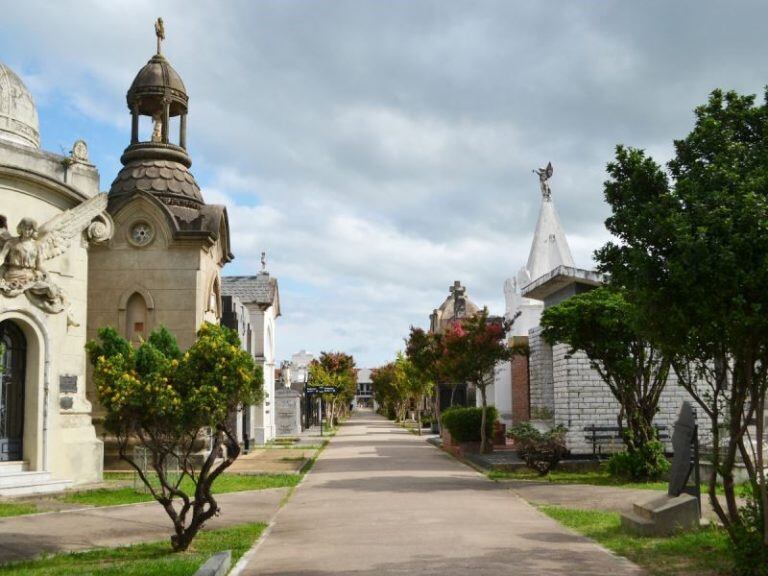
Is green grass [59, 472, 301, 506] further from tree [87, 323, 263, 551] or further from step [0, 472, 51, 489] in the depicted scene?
tree [87, 323, 263, 551]

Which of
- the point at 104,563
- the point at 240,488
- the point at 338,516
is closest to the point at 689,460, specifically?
the point at 338,516

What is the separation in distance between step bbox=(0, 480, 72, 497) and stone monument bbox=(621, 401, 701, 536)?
34.9 feet

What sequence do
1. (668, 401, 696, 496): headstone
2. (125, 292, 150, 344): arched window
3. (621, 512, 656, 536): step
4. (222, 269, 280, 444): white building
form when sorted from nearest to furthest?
(621, 512, 656, 536): step < (668, 401, 696, 496): headstone < (125, 292, 150, 344): arched window < (222, 269, 280, 444): white building

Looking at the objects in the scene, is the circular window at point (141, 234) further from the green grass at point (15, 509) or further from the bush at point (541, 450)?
the bush at point (541, 450)

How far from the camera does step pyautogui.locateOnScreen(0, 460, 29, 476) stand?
632 inches

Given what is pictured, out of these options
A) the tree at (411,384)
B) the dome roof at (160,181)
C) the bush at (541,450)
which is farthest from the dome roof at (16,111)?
the tree at (411,384)

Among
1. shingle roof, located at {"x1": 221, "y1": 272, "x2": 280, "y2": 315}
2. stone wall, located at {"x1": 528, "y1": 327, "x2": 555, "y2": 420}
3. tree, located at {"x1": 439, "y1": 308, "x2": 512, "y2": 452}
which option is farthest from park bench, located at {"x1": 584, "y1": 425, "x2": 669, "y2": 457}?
shingle roof, located at {"x1": 221, "y1": 272, "x2": 280, "y2": 315}

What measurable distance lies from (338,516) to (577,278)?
11706mm

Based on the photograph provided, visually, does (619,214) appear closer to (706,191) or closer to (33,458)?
(706,191)

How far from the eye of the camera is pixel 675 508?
10.6 metres

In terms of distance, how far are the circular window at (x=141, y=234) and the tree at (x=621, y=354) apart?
9.97 meters

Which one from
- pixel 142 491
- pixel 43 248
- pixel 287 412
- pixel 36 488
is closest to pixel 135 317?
pixel 43 248

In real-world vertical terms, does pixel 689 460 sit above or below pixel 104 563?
above

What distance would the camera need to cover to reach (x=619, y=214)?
877 cm
